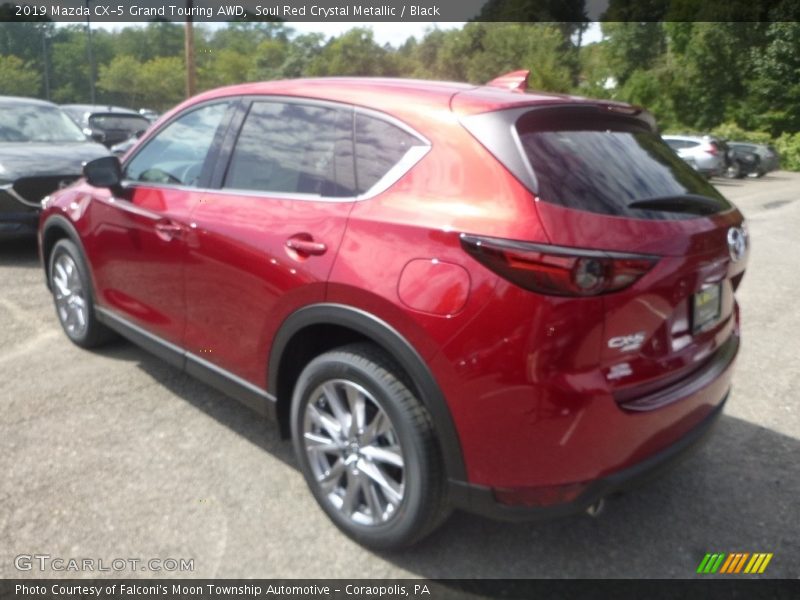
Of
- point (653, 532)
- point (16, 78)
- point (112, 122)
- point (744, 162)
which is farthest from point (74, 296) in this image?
point (16, 78)

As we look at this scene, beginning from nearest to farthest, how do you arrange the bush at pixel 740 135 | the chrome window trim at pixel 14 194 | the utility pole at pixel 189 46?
the chrome window trim at pixel 14 194, the utility pole at pixel 189 46, the bush at pixel 740 135

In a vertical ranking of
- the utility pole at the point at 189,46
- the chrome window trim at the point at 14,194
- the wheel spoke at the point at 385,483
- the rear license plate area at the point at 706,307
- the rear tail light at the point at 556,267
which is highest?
the utility pole at the point at 189,46

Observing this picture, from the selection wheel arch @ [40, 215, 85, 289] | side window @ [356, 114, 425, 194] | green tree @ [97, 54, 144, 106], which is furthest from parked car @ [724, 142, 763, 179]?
green tree @ [97, 54, 144, 106]

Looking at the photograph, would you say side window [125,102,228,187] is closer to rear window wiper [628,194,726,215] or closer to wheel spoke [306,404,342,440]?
wheel spoke [306,404,342,440]

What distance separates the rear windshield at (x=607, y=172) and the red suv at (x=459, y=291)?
1 cm

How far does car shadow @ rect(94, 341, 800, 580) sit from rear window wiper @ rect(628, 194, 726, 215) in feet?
3.04

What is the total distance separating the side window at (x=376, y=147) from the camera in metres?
2.75

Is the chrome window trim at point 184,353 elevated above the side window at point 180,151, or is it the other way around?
the side window at point 180,151


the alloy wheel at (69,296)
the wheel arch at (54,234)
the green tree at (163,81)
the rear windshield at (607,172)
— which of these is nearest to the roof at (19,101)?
the wheel arch at (54,234)

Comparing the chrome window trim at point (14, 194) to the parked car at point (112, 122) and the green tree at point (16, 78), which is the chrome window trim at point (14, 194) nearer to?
the parked car at point (112, 122)

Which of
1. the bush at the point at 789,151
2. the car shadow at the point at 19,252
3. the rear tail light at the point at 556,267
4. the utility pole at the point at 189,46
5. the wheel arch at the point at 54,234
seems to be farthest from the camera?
the bush at the point at 789,151

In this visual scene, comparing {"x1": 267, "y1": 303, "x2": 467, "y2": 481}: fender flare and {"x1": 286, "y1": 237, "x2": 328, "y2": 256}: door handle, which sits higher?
{"x1": 286, "y1": 237, "x2": 328, "y2": 256}: door handle

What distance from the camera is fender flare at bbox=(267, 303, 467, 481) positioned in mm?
2477

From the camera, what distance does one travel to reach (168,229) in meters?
3.64
